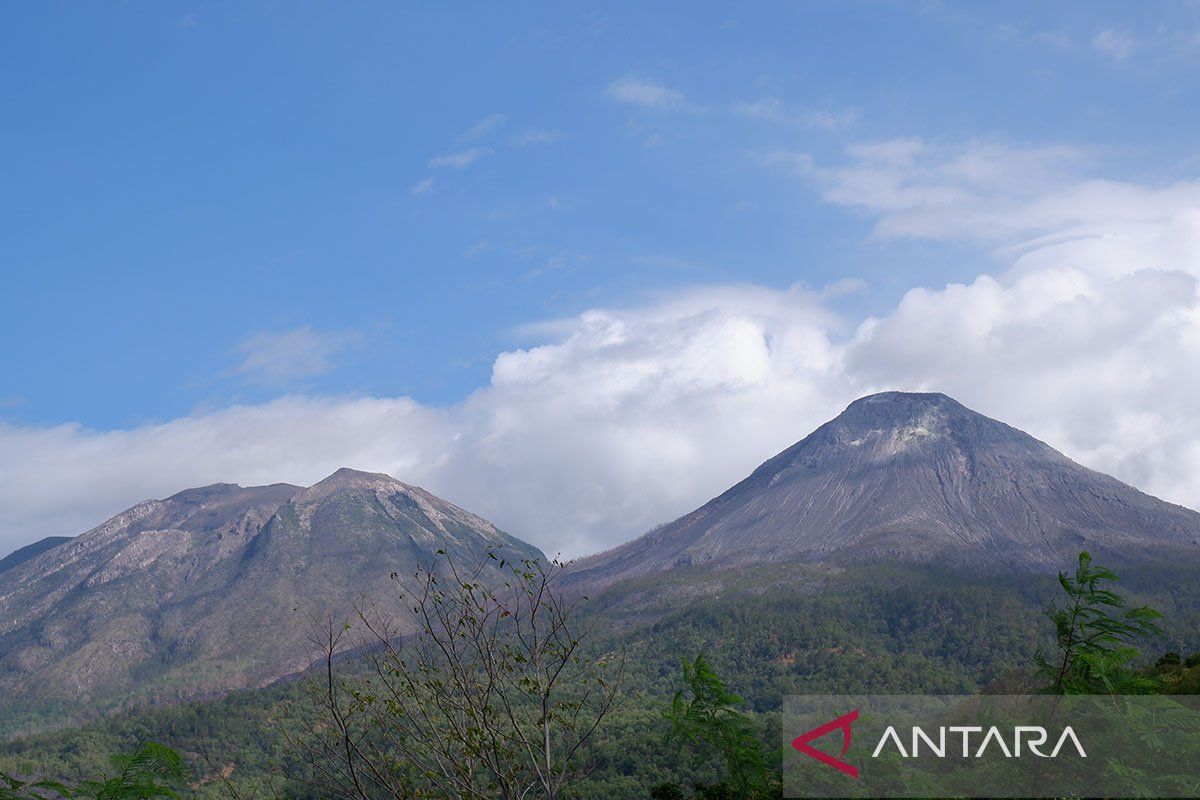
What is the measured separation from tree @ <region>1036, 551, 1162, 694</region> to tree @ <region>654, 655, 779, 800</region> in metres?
5.35

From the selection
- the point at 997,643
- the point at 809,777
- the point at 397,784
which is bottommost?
the point at 997,643

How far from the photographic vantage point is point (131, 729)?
→ 5064 inches

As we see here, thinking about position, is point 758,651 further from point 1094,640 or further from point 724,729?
point 1094,640

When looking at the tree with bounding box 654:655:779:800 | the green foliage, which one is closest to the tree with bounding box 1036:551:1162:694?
the tree with bounding box 654:655:779:800

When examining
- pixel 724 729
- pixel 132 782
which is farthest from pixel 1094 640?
pixel 132 782

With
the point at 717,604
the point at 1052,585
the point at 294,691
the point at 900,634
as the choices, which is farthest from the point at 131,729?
the point at 1052,585

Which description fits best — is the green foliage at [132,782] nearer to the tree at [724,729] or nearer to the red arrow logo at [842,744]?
the tree at [724,729]

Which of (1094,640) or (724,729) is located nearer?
(1094,640)

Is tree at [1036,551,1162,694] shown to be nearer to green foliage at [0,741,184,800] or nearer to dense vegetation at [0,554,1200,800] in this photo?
green foliage at [0,741,184,800]

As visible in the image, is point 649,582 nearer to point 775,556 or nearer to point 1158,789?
point 775,556

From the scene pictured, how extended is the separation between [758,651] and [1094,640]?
12321 cm

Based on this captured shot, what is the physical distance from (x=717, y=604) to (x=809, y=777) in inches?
5732

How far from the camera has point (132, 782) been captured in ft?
30.6

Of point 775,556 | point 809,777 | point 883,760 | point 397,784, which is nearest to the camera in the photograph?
point 397,784
